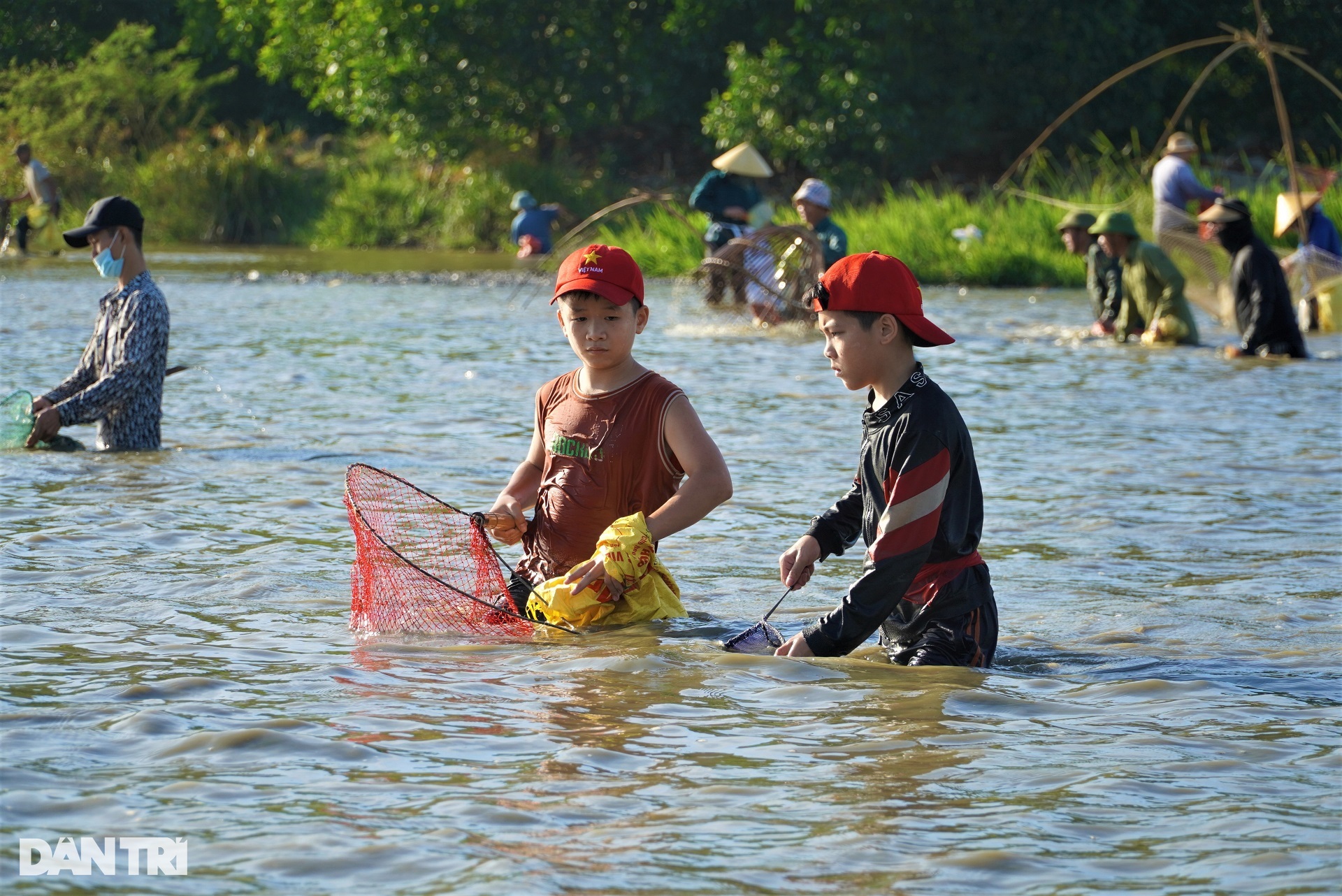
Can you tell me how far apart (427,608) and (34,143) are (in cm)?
3069

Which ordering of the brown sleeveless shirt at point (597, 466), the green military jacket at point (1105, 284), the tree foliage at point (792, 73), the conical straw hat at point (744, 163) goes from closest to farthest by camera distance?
1. the brown sleeveless shirt at point (597, 466)
2. the green military jacket at point (1105, 284)
3. the conical straw hat at point (744, 163)
4. the tree foliage at point (792, 73)

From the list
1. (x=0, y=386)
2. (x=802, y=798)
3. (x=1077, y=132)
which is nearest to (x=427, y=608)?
(x=802, y=798)

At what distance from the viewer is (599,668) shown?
16.0ft

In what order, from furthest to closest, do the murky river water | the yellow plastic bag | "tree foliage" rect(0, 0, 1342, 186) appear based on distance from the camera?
"tree foliage" rect(0, 0, 1342, 186) < the yellow plastic bag < the murky river water

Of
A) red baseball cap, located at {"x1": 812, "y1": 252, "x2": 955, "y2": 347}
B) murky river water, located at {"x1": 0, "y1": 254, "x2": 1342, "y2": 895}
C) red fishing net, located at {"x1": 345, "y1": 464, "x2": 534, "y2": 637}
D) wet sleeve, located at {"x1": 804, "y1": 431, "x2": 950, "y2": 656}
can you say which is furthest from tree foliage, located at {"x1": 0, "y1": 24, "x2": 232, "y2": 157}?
wet sleeve, located at {"x1": 804, "y1": 431, "x2": 950, "y2": 656}

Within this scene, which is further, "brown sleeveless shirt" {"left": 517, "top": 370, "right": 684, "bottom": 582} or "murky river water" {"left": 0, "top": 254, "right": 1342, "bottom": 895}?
"brown sleeveless shirt" {"left": 517, "top": 370, "right": 684, "bottom": 582}

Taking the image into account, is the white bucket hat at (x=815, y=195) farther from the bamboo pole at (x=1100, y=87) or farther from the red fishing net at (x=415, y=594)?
the red fishing net at (x=415, y=594)

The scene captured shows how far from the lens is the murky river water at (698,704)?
3.38m

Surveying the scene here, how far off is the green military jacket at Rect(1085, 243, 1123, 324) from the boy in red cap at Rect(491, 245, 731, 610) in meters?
11.3

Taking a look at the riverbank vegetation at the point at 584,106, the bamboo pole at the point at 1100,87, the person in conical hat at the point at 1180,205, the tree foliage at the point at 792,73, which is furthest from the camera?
the riverbank vegetation at the point at 584,106

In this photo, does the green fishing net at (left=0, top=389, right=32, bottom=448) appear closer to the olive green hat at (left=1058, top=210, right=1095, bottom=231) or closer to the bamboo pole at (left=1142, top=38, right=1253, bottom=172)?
the bamboo pole at (left=1142, top=38, right=1253, bottom=172)

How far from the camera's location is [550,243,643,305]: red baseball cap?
16.3 feet

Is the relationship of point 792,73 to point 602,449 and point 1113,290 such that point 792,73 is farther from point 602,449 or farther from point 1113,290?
point 602,449

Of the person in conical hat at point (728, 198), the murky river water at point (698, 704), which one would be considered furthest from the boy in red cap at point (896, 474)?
the person in conical hat at point (728, 198)
